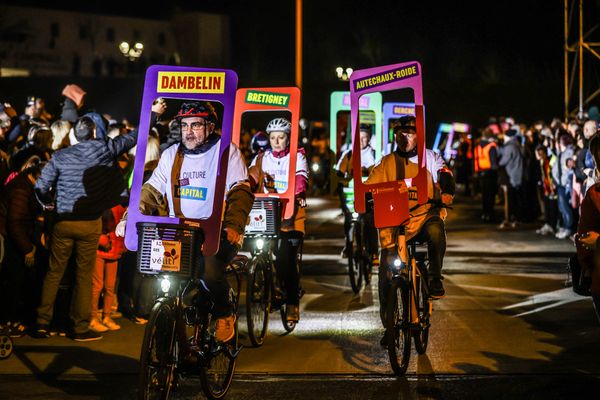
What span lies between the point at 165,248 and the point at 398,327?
2.37 meters

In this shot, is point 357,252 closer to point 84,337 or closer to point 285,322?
point 285,322

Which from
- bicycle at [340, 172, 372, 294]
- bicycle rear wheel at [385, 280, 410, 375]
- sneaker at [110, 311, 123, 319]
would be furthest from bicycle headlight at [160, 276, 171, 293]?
bicycle at [340, 172, 372, 294]

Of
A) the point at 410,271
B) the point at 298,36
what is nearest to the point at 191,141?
the point at 410,271

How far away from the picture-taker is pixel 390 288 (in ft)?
25.0

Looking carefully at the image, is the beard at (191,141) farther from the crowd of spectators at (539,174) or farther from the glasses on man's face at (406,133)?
the crowd of spectators at (539,174)

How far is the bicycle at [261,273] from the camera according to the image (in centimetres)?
879

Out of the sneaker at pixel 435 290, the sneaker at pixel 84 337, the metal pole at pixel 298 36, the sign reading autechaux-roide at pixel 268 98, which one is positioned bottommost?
the sneaker at pixel 84 337

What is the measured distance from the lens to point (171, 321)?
6.10m

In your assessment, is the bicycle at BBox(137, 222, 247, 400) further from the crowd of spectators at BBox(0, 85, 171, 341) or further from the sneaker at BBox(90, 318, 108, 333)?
the sneaker at BBox(90, 318, 108, 333)

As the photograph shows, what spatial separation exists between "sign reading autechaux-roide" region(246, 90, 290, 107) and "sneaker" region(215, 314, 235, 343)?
364cm

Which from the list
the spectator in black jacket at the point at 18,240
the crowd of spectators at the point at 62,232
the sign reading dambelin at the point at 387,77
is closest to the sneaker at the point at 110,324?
the crowd of spectators at the point at 62,232

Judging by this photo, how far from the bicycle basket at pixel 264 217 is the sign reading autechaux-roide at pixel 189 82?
2551mm

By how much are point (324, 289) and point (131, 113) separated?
51.0 m

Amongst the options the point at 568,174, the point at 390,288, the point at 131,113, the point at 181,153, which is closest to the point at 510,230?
the point at 568,174
